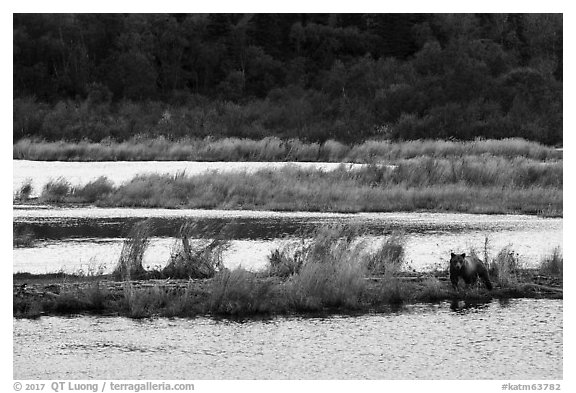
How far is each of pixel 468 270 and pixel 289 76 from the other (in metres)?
48.8

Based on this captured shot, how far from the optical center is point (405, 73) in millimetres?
59594

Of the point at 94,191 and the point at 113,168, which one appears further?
the point at 113,168

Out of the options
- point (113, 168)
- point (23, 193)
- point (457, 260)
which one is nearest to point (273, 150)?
point (113, 168)

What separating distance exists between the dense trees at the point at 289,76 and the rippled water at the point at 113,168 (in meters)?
7.54

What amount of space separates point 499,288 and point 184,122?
38515 millimetres

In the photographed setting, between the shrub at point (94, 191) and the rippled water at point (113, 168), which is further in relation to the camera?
the rippled water at point (113, 168)

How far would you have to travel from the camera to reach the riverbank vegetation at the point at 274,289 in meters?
16.3

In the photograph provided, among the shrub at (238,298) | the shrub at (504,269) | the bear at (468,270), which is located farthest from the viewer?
the shrub at (504,269)

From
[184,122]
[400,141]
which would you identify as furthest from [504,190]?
[184,122]

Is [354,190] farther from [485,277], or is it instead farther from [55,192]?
[485,277]

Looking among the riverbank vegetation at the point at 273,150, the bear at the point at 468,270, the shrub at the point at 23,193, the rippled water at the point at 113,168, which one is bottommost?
the bear at the point at 468,270

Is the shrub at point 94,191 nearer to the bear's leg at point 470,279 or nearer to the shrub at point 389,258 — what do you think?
the shrub at point 389,258

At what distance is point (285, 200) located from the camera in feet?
103

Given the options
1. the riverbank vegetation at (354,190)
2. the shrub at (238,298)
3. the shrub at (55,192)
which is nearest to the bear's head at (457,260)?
the shrub at (238,298)
